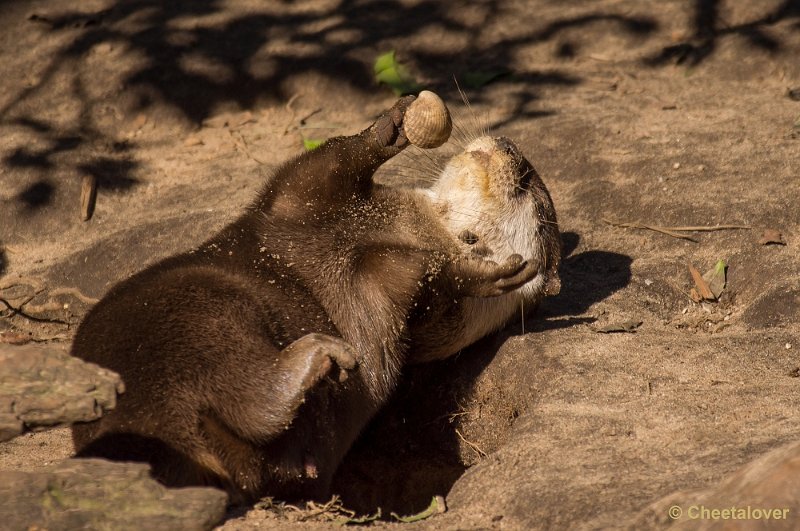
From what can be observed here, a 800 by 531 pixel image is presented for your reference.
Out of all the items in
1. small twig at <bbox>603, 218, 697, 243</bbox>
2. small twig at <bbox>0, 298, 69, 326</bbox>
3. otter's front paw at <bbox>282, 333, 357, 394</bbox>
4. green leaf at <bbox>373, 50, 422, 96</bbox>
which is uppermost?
otter's front paw at <bbox>282, 333, 357, 394</bbox>

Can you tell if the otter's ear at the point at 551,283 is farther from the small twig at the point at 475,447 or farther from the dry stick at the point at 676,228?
the dry stick at the point at 676,228

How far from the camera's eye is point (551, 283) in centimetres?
406

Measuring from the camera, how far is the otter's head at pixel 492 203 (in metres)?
3.88

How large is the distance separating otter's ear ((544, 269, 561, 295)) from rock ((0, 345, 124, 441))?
6.78 feet

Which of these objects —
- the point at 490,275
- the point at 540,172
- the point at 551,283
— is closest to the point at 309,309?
the point at 490,275

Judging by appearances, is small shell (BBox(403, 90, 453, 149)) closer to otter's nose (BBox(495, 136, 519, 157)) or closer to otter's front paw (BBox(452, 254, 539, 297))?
otter's nose (BBox(495, 136, 519, 157))

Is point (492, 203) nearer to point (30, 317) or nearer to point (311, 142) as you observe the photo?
point (311, 142)

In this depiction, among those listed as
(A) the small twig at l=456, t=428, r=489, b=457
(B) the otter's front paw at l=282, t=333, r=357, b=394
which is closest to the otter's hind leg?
(B) the otter's front paw at l=282, t=333, r=357, b=394

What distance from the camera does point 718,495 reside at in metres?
2.39

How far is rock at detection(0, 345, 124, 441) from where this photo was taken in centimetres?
245

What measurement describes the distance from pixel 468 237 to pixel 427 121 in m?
0.52

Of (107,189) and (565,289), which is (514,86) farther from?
(107,189)

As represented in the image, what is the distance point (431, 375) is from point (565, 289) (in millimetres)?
788

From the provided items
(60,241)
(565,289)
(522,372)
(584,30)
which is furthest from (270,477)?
(584,30)
